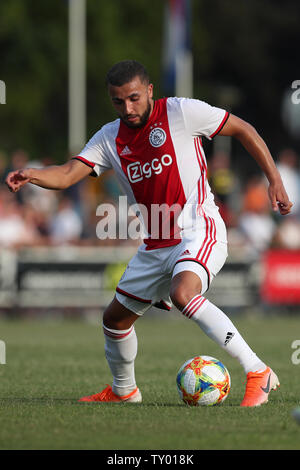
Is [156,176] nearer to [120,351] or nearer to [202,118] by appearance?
[202,118]

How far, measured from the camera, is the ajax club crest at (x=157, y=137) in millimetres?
7621

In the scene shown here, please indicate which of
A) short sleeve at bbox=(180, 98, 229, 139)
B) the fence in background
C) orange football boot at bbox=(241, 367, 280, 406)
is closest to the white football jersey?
short sleeve at bbox=(180, 98, 229, 139)

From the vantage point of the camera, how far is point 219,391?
295 inches

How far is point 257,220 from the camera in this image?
817 inches

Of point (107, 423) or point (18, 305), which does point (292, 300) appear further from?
point (107, 423)

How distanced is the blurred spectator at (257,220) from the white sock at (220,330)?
40.4ft

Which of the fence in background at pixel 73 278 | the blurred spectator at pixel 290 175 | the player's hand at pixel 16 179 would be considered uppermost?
the player's hand at pixel 16 179

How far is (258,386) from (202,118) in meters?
2.02

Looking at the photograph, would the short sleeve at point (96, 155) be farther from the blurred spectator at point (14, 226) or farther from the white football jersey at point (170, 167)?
the blurred spectator at point (14, 226)

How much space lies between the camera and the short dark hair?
7.37 metres

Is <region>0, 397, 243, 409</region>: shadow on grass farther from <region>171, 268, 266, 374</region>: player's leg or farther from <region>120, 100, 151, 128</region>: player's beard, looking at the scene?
<region>120, 100, 151, 128</region>: player's beard

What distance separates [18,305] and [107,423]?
12.2 metres

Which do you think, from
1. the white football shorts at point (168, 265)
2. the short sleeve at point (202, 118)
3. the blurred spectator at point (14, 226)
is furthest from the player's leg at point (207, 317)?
the blurred spectator at point (14, 226)

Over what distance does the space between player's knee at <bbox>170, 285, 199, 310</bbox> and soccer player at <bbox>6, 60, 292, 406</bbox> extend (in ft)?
0.18
